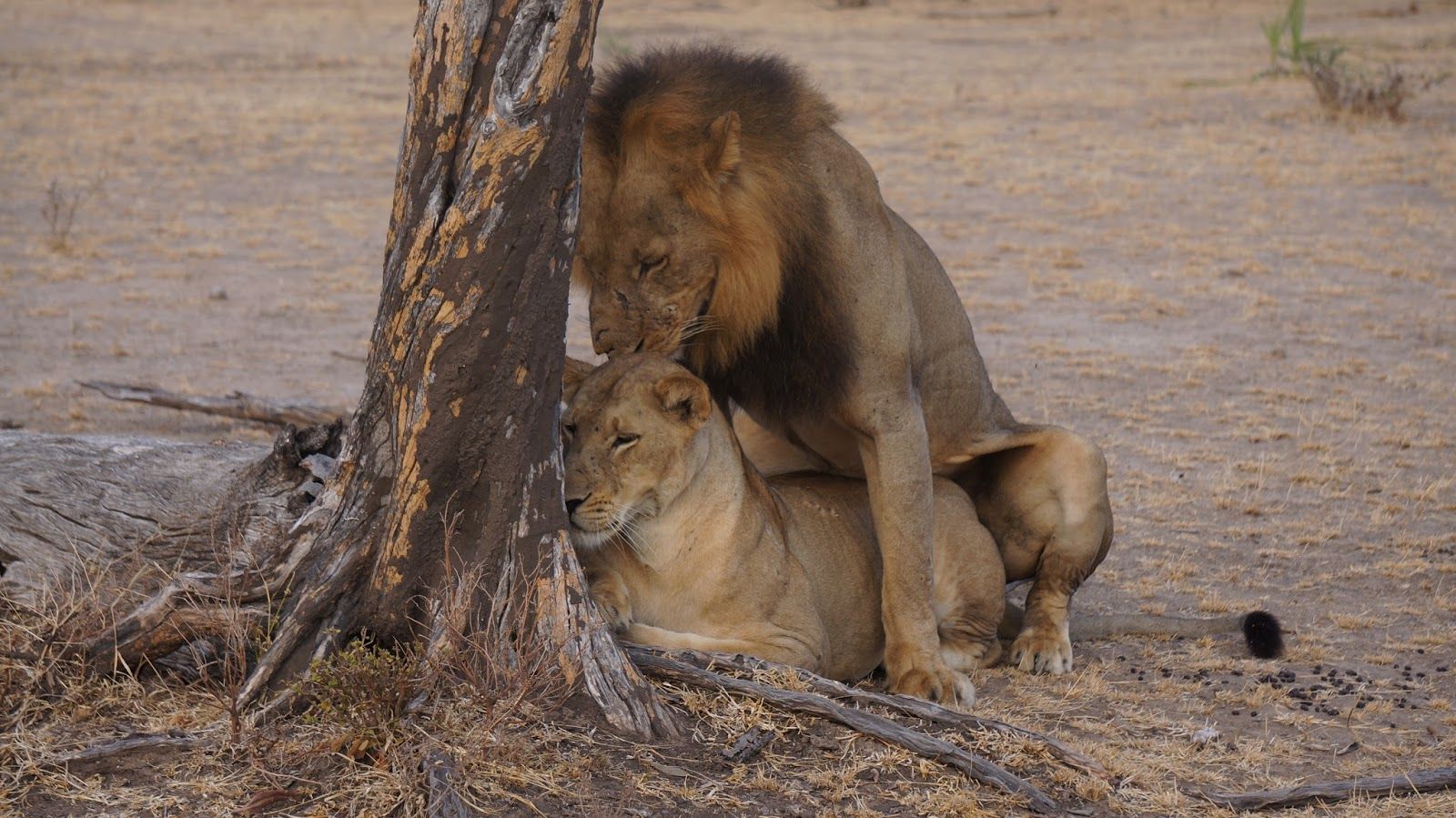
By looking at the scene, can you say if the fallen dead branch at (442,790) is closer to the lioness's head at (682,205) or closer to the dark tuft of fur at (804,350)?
the lioness's head at (682,205)

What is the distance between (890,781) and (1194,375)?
4.93 m

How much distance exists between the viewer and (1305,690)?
426cm

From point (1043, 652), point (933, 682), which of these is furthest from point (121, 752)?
point (1043, 652)

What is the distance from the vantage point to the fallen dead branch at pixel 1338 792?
3445mm

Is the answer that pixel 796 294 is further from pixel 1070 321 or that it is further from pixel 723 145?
pixel 1070 321

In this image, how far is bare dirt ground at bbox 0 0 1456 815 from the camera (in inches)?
134

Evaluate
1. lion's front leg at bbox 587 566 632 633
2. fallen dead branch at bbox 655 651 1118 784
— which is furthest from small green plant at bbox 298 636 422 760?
fallen dead branch at bbox 655 651 1118 784

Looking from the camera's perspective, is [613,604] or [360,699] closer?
[360,699]

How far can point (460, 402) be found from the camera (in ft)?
10.6

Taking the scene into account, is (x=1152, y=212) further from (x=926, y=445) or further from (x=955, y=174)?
(x=926, y=445)

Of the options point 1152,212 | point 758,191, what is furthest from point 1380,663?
point 1152,212

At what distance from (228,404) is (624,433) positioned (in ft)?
10.3

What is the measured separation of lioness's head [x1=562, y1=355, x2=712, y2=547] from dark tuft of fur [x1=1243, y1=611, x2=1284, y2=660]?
1.79 meters

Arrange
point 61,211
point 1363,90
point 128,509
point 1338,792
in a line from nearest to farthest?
point 1338,792
point 128,509
point 61,211
point 1363,90
